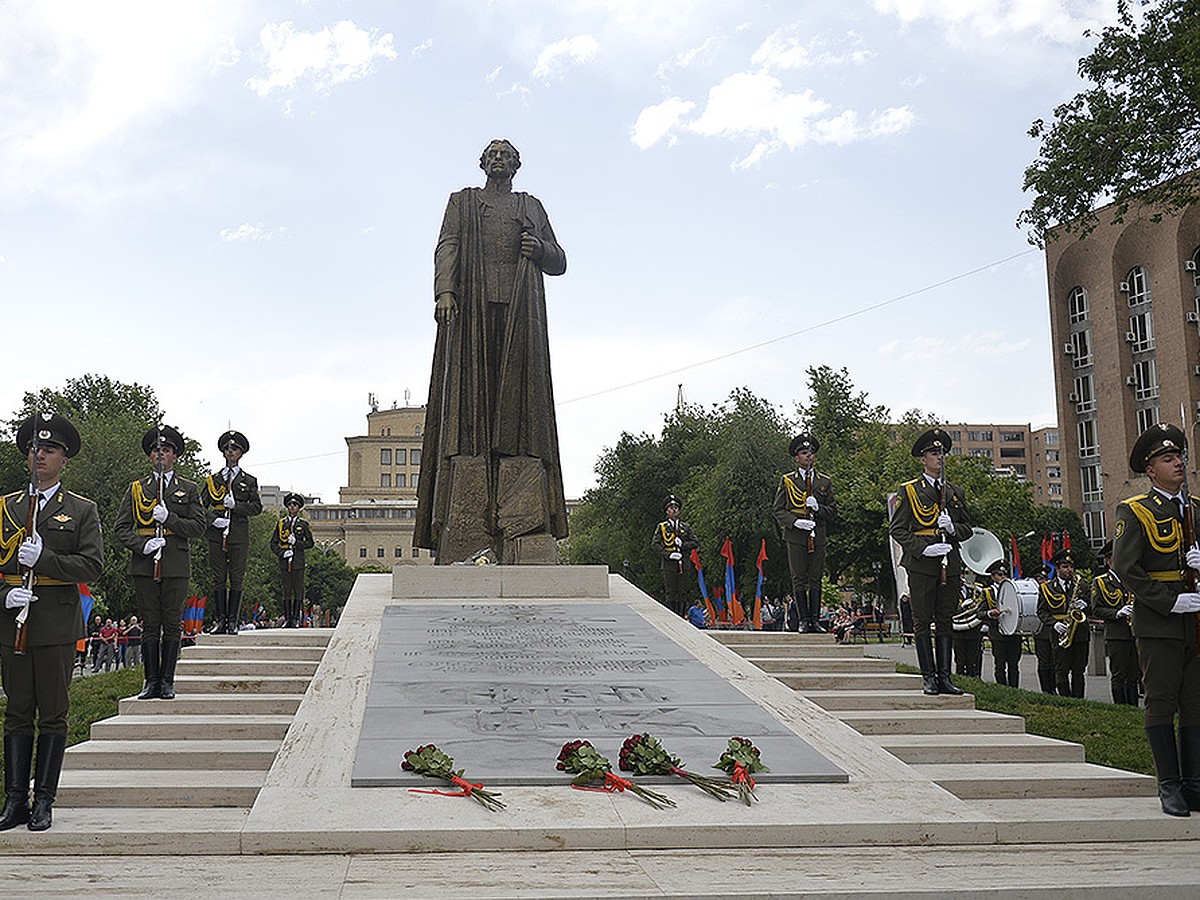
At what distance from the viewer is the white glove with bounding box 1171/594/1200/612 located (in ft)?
22.5

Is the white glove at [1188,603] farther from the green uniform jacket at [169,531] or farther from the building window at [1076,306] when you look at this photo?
the building window at [1076,306]

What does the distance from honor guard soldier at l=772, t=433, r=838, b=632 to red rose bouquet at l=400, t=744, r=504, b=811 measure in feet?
22.9

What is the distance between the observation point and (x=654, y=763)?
7.14 metres

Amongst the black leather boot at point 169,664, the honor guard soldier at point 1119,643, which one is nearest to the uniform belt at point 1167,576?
the honor guard soldier at point 1119,643

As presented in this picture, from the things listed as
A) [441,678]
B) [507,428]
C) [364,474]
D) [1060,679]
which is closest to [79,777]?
[441,678]

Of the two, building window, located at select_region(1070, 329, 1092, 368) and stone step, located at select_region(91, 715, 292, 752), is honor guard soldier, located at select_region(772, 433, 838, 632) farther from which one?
building window, located at select_region(1070, 329, 1092, 368)

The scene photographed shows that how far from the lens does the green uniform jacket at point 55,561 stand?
6570 millimetres

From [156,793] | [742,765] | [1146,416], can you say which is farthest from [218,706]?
[1146,416]

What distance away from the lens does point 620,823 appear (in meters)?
6.35

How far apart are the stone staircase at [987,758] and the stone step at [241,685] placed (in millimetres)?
3968

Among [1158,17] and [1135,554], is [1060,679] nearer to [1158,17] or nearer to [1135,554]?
[1158,17]

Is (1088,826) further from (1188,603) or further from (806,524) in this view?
(806,524)

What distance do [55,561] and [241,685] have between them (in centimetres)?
370

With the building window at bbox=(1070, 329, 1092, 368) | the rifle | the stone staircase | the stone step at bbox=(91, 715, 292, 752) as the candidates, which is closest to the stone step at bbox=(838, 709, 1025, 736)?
the stone staircase
